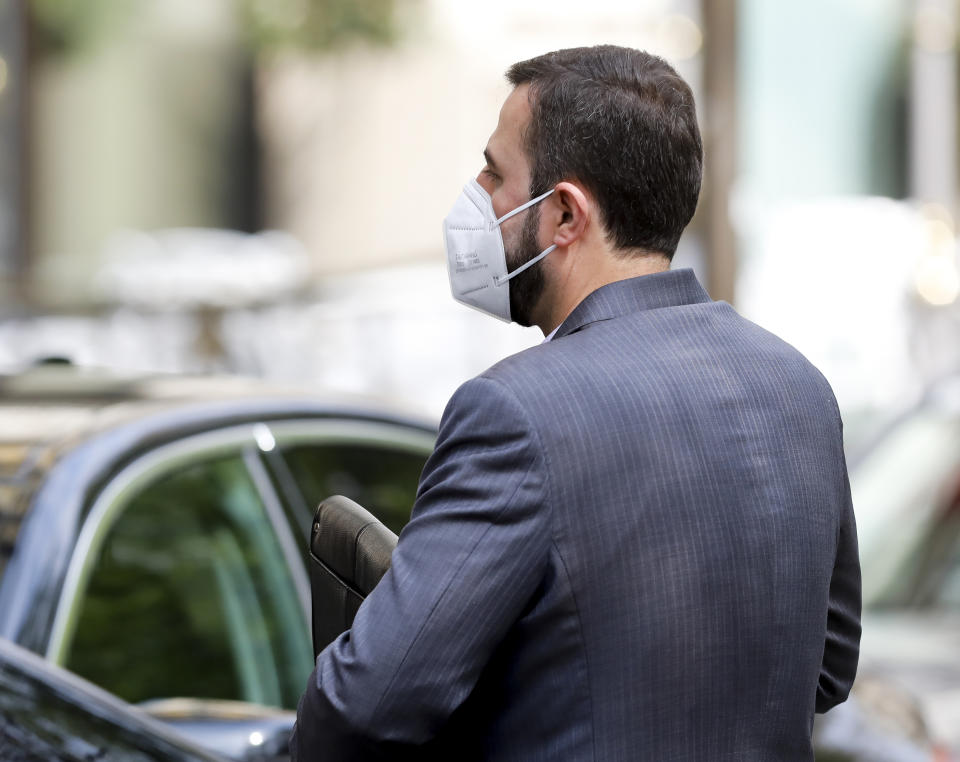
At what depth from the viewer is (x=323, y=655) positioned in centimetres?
158

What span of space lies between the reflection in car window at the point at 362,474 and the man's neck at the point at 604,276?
4.71 ft

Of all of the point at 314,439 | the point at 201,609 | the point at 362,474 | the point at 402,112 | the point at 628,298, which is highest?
the point at 628,298

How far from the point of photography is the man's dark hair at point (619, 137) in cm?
165

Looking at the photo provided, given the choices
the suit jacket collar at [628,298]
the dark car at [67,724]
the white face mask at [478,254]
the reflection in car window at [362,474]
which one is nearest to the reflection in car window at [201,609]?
the reflection in car window at [362,474]

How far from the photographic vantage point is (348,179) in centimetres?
1234

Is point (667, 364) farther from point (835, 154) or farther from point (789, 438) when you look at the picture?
point (835, 154)

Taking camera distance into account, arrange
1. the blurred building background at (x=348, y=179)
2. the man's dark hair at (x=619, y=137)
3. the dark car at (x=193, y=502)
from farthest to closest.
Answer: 1. the blurred building background at (x=348, y=179)
2. the dark car at (x=193, y=502)
3. the man's dark hair at (x=619, y=137)

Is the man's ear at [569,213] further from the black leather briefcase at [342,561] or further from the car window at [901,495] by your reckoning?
the car window at [901,495]

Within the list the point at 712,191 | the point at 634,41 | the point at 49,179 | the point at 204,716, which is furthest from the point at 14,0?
the point at 204,716

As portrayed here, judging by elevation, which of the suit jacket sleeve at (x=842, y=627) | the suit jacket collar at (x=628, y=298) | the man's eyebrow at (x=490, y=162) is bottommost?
the suit jacket sleeve at (x=842, y=627)

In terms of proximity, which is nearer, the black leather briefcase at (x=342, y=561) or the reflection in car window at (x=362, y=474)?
the black leather briefcase at (x=342, y=561)

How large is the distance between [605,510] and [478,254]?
0.41 metres

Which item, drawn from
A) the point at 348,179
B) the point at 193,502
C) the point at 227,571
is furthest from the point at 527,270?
the point at 348,179

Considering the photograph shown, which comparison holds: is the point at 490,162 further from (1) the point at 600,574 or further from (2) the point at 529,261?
(1) the point at 600,574
